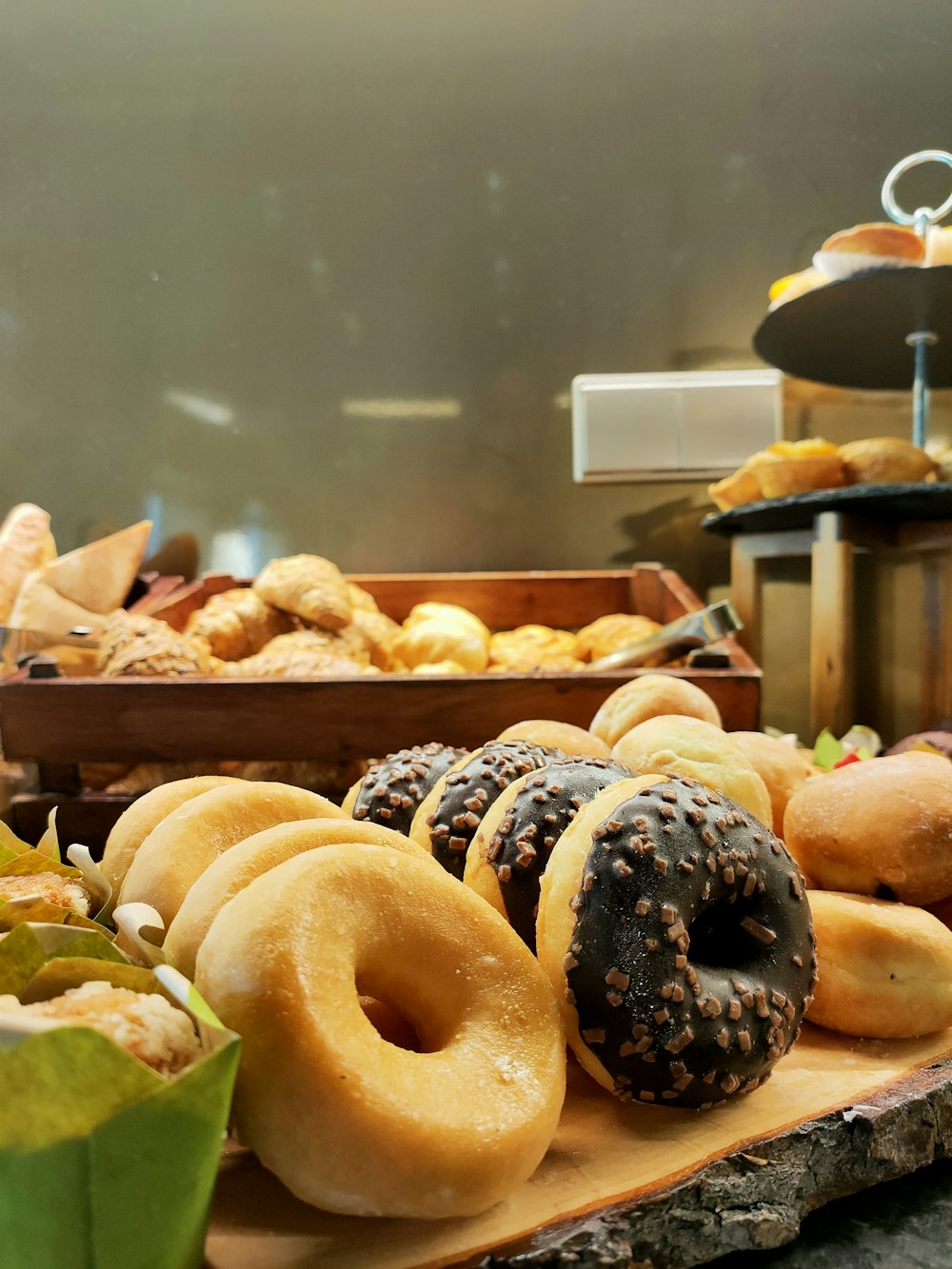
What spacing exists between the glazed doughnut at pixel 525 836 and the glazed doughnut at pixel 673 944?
43 millimetres

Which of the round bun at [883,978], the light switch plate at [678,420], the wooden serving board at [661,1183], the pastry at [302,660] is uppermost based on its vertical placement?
the light switch plate at [678,420]

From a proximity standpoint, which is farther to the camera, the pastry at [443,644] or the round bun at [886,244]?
the pastry at [443,644]

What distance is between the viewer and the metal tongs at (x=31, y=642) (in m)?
1.62

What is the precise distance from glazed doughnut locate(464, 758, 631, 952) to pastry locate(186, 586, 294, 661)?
1.21m

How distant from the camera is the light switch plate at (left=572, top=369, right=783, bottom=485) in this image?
2275 mm

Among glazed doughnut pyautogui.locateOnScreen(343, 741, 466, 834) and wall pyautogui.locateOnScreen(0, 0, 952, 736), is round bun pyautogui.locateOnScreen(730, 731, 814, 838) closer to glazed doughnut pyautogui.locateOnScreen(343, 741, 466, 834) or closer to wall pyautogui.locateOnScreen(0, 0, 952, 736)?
glazed doughnut pyautogui.locateOnScreen(343, 741, 466, 834)

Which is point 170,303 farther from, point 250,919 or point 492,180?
point 250,919

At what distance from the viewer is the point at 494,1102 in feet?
1.57

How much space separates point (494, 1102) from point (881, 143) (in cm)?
268

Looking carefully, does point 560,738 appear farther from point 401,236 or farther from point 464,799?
point 401,236

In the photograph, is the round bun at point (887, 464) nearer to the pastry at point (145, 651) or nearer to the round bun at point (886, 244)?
the round bun at point (886, 244)

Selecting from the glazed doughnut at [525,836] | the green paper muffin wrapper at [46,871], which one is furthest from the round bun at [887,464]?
the green paper muffin wrapper at [46,871]

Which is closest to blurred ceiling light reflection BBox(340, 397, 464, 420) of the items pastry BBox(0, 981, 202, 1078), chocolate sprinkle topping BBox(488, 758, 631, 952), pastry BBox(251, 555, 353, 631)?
pastry BBox(251, 555, 353, 631)

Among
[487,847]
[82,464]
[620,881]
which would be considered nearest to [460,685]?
[487,847]
